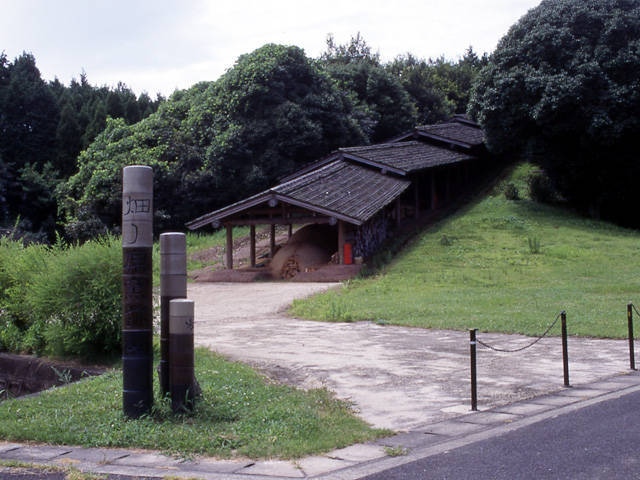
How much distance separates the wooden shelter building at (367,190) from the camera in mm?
25312

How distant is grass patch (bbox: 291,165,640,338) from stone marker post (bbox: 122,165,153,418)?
8.50 meters

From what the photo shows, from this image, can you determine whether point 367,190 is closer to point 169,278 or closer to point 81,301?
point 81,301

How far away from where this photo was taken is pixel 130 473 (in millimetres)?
6152

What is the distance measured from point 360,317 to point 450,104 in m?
40.1

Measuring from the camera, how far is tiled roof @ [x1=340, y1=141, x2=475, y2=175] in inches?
1234

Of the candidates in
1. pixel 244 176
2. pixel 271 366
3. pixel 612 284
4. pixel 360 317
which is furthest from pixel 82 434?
pixel 244 176

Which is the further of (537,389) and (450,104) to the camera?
(450,104)

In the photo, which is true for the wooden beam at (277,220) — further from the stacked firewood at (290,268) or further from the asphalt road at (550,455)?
the asphalt road at (550,455)

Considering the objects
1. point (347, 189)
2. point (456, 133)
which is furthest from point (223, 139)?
point (456, 133)

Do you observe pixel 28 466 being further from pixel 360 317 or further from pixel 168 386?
pixel 360 317

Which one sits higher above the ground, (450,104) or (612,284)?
(450,104)

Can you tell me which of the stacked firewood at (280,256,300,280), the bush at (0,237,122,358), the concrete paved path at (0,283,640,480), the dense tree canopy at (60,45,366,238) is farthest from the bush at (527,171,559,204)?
the bush at (0,237,122,358)

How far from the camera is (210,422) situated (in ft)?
24.9

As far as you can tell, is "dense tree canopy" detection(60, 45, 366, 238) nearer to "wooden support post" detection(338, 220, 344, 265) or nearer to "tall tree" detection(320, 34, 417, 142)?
"tall tree" detection(320, 34, 417, 142)
